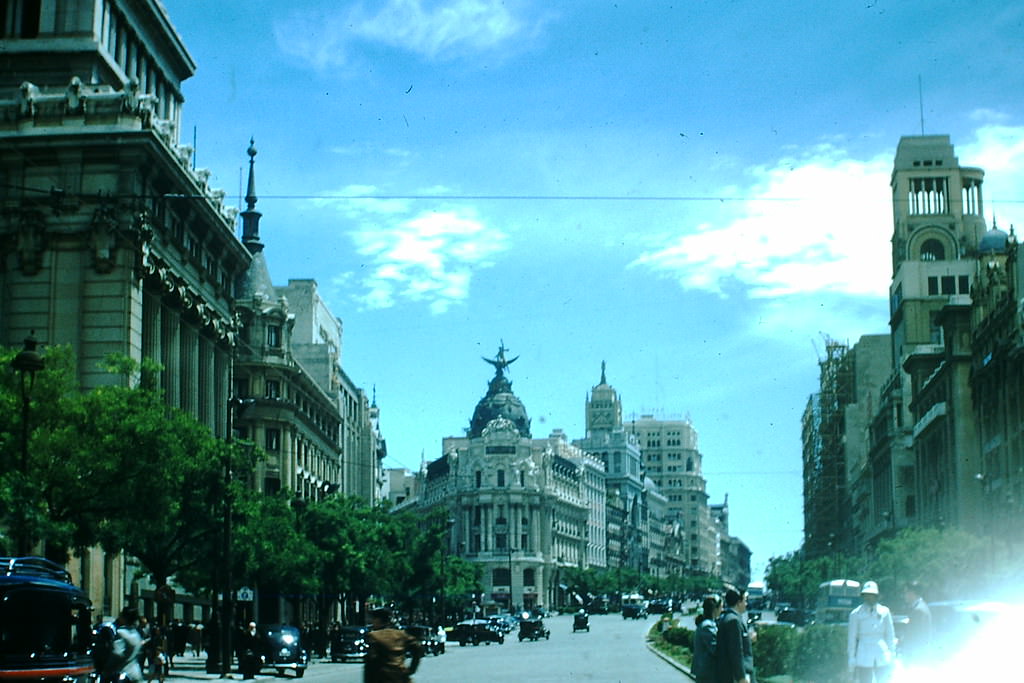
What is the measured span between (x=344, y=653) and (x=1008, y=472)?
3540 centimetres

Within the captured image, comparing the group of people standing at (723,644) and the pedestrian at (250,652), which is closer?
the group of people standing at (723,644)

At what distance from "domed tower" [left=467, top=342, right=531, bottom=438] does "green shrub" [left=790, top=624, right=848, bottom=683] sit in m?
157

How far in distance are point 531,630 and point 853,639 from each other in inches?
2451

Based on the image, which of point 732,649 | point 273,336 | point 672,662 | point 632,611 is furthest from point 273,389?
point 732,649

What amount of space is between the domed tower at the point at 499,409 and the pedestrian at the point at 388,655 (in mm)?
170137

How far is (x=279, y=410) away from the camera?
83.6m

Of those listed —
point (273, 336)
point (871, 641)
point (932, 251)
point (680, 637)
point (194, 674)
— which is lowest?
point (194, 674)

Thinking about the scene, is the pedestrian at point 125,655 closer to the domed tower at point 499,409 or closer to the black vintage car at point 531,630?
the black vintage car at point 531,630

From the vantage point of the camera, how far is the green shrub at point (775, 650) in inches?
1192

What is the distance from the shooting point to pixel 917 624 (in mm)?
22391

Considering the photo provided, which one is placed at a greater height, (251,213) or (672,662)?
(251,213)

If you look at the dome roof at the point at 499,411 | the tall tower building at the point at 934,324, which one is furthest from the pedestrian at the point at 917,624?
the dome roof at the point at 499,411

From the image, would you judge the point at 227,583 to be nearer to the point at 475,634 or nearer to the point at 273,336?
the point at 475,634

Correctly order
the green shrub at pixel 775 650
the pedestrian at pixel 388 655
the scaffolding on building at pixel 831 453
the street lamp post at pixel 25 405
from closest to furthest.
A: the pedestrian at pixel 388 655 < the green shrub at pixel 775 650 < the street lamp post at pixel 25 405 < the scaffolding on building at pixel 831 453
